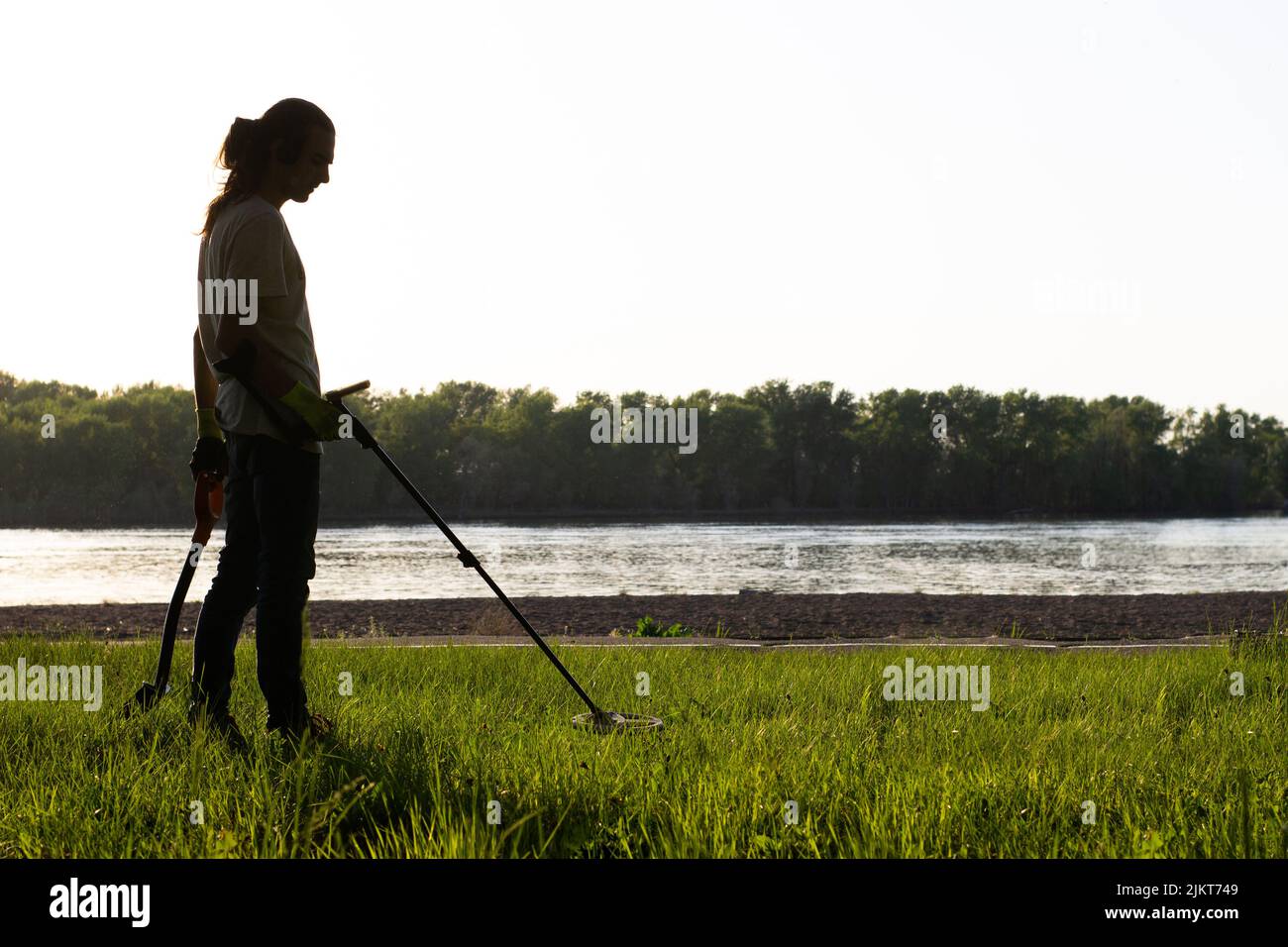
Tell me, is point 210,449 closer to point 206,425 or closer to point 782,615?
point 206,425

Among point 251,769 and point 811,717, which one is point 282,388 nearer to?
point 251,769

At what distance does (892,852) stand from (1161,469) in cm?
11689

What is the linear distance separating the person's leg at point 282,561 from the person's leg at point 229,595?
12cm

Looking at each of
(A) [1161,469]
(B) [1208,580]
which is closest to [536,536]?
(B) [1208,580]

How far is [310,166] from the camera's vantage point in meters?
3.99

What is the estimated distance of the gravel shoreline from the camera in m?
12.3

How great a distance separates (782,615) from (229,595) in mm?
11080

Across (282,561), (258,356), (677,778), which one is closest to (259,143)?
(258,356)

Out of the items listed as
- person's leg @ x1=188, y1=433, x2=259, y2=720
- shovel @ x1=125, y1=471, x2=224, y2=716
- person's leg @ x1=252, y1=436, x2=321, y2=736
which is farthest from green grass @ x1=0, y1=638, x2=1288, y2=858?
person's leg @ x1=252, y1=436, x2=321, y2=736

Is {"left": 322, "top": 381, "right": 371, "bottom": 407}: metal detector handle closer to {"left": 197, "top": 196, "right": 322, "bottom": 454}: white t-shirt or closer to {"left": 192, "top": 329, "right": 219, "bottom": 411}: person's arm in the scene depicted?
{"left": 197, "top": 196, "right": 322, "bottom": 454}: white t-shirt

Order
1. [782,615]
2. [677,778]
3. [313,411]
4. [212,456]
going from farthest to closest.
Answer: [782,615] < [212,456] < [313,411] < [677,778]

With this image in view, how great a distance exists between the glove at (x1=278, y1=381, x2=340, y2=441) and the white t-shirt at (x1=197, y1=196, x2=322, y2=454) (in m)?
0.10

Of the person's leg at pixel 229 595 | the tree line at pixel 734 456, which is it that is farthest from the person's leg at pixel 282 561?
the tree line at pixel 734 456
